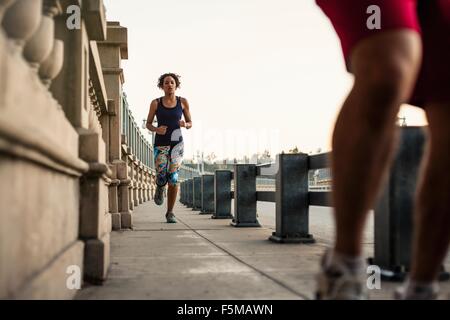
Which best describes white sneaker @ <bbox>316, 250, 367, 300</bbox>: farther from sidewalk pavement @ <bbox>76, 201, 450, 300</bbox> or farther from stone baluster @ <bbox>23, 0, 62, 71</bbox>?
stone baluster @ <bbox>23, 0, 62, 71</bbox>

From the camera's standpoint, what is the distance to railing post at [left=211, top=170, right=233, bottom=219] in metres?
9.22

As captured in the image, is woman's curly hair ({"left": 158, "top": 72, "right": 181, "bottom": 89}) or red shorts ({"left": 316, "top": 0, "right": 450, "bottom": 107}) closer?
red shorts ({"left": 316, "top": 0, "right": 450, "bottom": 107})

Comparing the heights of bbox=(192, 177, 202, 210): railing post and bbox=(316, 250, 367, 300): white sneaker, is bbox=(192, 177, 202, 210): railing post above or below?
above

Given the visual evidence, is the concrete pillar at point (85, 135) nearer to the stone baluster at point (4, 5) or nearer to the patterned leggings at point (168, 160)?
the stone baluster at point (4, 5)

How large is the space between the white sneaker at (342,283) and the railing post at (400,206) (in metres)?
1.36

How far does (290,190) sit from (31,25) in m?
3.81

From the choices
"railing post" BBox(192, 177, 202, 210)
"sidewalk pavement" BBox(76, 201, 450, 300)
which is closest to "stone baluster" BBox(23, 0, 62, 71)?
"sidewalk pavement" BBox(76, 201, 450, 300)

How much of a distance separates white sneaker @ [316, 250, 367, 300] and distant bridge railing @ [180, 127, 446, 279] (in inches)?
52.6

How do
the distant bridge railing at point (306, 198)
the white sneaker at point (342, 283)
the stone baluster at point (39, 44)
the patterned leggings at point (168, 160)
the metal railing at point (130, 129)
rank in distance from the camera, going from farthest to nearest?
the metal railing at point (130, 129) → the patterned leggings at point (168, 160) → the distant bridge railing at point (306, 198) → the stone baluster at point (39, 44) → the white sneaker at point (342, 283)

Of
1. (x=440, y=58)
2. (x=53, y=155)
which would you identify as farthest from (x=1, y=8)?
(x=440, y=58)

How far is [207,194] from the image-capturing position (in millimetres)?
11250

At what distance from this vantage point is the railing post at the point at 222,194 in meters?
9.22

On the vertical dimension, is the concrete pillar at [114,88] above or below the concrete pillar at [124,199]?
above

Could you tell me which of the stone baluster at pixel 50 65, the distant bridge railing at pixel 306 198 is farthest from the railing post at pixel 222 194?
the stone baluster at pixel 50 65
